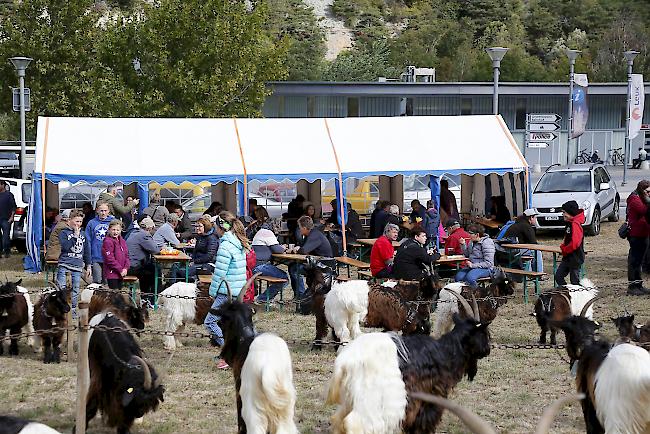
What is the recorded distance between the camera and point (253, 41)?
31016 millimetres

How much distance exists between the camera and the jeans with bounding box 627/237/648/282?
14812mm

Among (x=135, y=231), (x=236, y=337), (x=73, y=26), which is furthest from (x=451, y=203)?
(x=73, y=26)

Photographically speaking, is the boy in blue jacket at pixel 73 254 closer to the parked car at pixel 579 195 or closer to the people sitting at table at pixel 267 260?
the people sitting at table at pixel 267 260

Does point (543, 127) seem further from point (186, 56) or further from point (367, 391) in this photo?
point (367, 391)

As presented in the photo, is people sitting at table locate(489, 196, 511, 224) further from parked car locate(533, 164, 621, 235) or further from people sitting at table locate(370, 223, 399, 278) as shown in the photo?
people sitting at table locate(370, 223, 399, 278)

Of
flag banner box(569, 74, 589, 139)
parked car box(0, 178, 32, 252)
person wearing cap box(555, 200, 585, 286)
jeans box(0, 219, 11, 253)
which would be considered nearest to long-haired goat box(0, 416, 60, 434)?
person wearing cap box(555, 200, 585, 286)

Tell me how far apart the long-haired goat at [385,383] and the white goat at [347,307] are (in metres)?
3.09

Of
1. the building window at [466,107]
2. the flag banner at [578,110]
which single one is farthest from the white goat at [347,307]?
the building window at [466,107]

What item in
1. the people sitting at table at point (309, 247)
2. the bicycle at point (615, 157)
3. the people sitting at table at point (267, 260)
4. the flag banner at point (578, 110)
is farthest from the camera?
the bicycle at point (615, 157)

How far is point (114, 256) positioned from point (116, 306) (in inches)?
104

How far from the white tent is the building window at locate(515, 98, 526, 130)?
27.4 metres

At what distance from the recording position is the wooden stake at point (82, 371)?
7.32 m

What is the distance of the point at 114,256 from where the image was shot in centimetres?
1270

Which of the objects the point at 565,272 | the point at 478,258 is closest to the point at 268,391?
the point at 478,258
